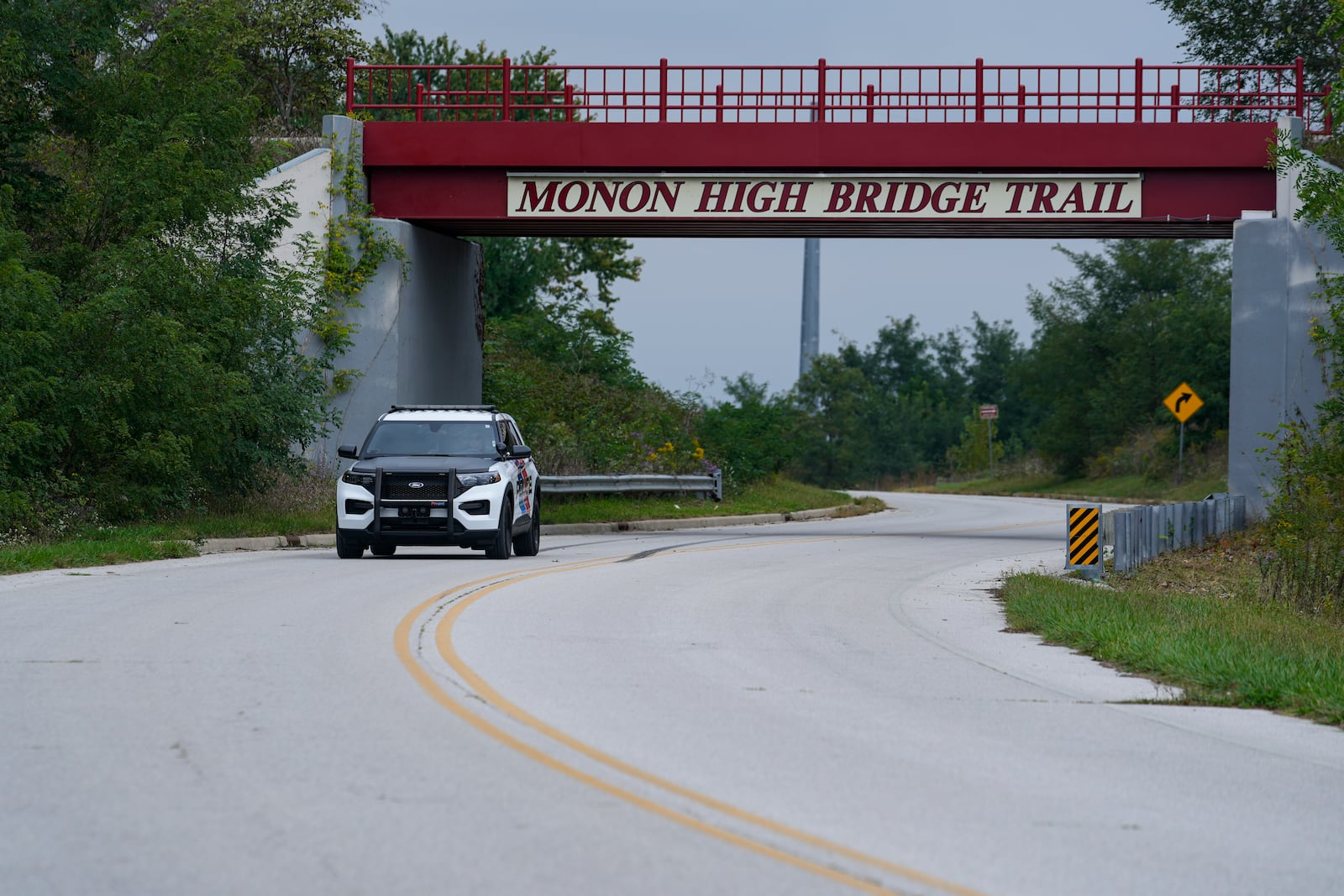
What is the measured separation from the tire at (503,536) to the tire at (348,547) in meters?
1.66

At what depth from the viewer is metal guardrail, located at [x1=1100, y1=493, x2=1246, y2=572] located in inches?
826

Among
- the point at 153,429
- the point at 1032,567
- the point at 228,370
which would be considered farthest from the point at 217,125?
the point at 1032,567

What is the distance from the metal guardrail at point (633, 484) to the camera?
107 feet

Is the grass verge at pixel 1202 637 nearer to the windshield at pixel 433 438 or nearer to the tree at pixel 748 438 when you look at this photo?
the windshield at pixel 433 438

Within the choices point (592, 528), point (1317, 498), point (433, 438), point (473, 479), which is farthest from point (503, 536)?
point (592, 528)

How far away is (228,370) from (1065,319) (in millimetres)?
50710

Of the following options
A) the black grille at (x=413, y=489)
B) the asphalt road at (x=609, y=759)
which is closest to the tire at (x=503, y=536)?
the black grille at (x=413, y=489)

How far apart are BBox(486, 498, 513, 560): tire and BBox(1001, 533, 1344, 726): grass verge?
6.40 m

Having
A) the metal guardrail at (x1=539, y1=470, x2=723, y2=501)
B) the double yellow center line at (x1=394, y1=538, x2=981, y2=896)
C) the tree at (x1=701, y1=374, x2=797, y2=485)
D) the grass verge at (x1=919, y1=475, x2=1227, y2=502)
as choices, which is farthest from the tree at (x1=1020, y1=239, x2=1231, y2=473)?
the double yellow center line at (x1=394, y1=538, x2=981, y2=896)

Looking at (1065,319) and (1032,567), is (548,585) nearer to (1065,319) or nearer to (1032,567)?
(1032,567)

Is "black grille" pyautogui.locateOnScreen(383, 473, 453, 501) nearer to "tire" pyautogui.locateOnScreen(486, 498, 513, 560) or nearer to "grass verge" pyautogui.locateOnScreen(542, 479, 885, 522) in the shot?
"tire" pyautogui.locateOnScreen(486, 498, 513, 560)

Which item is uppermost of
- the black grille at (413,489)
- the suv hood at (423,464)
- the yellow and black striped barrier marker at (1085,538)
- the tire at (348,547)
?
the suv hood at (423,464)

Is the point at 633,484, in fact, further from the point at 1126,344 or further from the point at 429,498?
the point at 1126,344

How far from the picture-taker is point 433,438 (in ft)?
71.1
